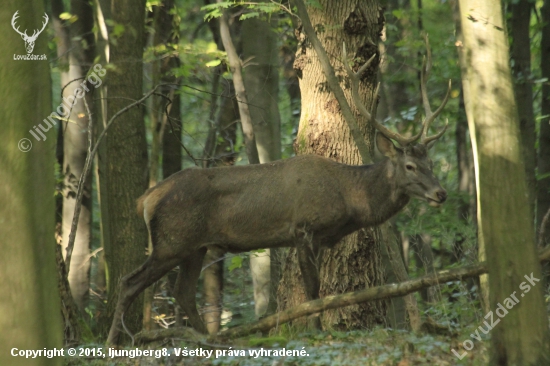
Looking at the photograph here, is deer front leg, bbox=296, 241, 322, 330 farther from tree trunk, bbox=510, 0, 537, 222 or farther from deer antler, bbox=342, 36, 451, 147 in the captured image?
tree trunk, bbox=510, 0, 537, 222

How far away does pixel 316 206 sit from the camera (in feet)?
29.4

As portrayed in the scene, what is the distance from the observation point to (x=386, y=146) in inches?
368

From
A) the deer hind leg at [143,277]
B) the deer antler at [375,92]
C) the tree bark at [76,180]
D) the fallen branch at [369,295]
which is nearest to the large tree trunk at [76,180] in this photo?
the tree bark at [76,180]

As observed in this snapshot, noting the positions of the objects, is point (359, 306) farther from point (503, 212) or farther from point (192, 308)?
point (503, 212)

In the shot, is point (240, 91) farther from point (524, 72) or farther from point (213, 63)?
point (524, 72)

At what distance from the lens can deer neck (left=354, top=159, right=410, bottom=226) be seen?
30.1 feet

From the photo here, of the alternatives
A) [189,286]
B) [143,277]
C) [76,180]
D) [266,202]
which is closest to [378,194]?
[266,202]

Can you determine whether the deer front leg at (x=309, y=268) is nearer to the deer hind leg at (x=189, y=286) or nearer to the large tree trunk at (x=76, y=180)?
the deer hind leg at (x=189, y=286)

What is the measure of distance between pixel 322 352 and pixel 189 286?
3395mm

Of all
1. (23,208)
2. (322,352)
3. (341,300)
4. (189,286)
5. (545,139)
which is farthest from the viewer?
(545,139)

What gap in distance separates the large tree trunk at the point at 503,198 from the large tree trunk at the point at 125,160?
690 centimetres

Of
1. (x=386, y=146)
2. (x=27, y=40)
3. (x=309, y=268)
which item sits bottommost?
(x=309, y=268)

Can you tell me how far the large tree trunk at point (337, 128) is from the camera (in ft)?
30.8

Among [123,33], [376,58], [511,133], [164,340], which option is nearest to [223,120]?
[123,33]
